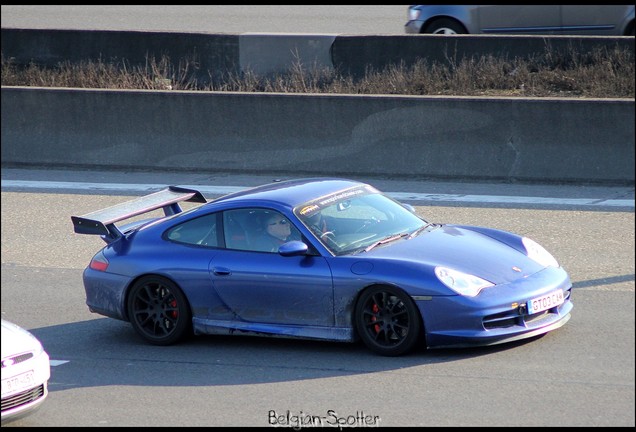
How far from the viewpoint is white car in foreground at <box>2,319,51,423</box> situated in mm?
6840

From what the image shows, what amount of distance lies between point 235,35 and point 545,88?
19.8 ft

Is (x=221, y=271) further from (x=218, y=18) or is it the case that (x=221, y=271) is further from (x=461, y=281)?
(x=218, y=18)

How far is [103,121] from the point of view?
16.7m

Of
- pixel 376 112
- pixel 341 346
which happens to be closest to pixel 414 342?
pixel 341 346

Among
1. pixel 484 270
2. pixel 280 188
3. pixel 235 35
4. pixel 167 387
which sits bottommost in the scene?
pixel 167 387

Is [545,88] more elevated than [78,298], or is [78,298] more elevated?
[545,88]

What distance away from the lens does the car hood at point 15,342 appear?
275 inches

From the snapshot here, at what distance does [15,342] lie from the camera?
7.10 meters

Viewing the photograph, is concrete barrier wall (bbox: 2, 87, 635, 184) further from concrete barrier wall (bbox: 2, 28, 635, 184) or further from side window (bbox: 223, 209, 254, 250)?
side window (bbox: 223, 209, 254, 250)

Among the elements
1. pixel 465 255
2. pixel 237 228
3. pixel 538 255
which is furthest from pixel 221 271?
pixel 538 255

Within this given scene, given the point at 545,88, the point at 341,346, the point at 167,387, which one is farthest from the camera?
the point at 545,88

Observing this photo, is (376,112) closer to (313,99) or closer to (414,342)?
(313,99)

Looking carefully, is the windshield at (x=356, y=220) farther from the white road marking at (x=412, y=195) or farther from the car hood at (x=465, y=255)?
the white road marking at (x=412, y=195)

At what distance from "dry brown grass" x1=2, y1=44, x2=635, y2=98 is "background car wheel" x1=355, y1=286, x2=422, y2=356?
10.1 m
